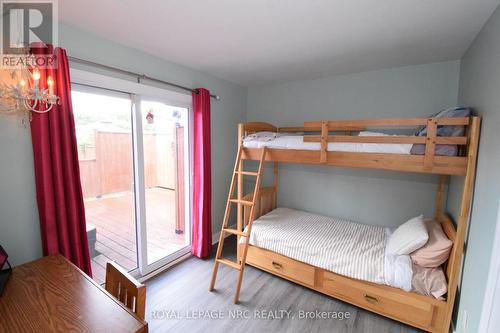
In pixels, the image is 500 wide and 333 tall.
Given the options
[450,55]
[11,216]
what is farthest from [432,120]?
[11,216]

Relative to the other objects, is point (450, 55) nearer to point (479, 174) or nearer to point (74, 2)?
point (479, 174)

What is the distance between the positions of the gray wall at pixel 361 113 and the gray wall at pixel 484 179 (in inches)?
29.0

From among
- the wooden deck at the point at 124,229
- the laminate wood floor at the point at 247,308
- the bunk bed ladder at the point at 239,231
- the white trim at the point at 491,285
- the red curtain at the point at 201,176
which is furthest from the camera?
the red curtain at the point at 201,176

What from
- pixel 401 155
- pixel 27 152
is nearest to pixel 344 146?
pixel 401 155

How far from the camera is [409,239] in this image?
1939 mm

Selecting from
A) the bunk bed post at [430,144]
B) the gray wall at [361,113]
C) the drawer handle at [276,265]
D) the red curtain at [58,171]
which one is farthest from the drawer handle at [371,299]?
the red curtain at [58,171]

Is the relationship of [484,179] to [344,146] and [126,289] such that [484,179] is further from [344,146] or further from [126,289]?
[126,289]

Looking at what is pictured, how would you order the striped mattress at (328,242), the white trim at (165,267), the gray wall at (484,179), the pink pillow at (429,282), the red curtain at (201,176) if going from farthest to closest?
the red curtain at (201,176) → the white trim at (165,267) → the striped mattress at (328,242) → the pink pillow at (429,282) → the gray wall at (484,179)

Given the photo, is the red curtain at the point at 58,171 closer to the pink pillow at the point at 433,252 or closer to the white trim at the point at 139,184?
the white trim at the point at 139,184

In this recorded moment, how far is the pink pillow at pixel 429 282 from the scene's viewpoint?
1.78 metres

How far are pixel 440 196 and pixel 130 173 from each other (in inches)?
137

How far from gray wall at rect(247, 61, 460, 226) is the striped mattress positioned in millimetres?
297

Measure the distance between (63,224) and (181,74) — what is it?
1941 millimetres

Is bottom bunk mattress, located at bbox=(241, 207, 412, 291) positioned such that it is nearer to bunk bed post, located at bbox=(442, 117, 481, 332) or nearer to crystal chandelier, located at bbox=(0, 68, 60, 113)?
bunk bed post, located at bbox=(442, 117, 481, 332)
